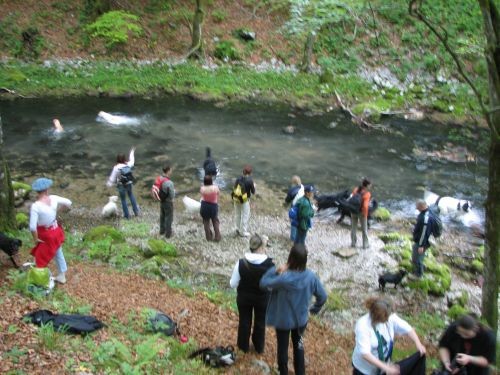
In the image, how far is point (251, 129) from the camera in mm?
22719

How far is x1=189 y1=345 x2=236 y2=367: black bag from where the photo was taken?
659 centimetres

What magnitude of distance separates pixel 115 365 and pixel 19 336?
1.16 m

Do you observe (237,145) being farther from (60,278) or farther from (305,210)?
(60,278)

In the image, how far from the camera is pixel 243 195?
40.5ft

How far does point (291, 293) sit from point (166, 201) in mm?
6853

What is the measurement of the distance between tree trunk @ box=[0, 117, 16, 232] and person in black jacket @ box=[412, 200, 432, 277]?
8.17 m

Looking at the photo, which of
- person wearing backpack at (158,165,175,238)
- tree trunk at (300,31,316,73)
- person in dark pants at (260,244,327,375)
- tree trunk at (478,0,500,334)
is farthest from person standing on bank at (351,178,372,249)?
tree trunk at (300,31,316,73)

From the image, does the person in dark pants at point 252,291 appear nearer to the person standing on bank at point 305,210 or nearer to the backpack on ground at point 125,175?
the person standing on bank at point 305,210

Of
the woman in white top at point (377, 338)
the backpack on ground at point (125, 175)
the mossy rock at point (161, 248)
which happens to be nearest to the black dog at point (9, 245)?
the mossy rock at point (161, 248)

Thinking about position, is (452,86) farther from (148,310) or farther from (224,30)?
(148,310)

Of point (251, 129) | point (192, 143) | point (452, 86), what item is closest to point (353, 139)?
point (251, 129)

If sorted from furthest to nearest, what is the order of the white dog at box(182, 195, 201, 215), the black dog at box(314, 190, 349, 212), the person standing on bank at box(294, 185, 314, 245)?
the black dog at box(314, 190, 349, 212) < the white dog at box(182, 195, 201, 215) < the person standing on bank at box(294, 185, 314, 245)

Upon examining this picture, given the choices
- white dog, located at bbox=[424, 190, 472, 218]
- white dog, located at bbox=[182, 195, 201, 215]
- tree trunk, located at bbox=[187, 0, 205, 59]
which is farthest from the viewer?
tree trunk, located at bbox=[187, 0, 205, 59]

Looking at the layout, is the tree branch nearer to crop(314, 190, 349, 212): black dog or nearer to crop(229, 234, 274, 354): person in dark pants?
crop(229, 234, 274, 354): person in dark pants
